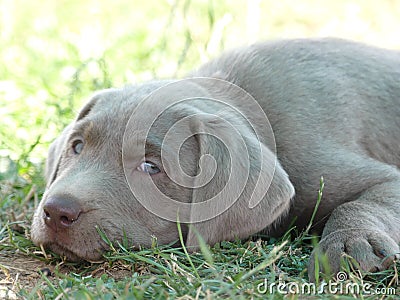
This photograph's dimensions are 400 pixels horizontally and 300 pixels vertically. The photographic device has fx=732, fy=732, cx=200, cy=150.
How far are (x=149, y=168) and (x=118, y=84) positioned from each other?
326 centimetres

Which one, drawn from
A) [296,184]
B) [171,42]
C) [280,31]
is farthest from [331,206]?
[280,31]

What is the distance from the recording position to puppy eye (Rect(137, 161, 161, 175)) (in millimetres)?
4043

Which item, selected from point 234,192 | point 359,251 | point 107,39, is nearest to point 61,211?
point 234,192

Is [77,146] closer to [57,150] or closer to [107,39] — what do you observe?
[57,150]

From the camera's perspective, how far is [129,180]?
13.1 feet

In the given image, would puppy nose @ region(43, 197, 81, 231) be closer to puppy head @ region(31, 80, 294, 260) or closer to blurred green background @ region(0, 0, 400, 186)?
puppy head @ region(31, 80, 294, 260)

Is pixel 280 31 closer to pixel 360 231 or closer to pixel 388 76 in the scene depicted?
pixel 388 76

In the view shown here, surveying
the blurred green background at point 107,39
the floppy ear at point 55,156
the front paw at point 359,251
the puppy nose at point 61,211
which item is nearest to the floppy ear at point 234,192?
the front paw at point 359,251

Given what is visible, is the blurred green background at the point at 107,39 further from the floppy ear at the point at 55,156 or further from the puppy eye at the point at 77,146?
the puppy eye at the point at 77,146

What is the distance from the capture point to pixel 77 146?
4344 millimetres

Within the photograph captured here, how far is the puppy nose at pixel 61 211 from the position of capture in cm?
371

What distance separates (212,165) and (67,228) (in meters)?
0.86

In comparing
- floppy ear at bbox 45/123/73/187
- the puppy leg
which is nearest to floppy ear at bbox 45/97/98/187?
floppy ear at bbox 45/123/73/187

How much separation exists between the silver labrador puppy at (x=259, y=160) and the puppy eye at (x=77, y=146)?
1 cm
